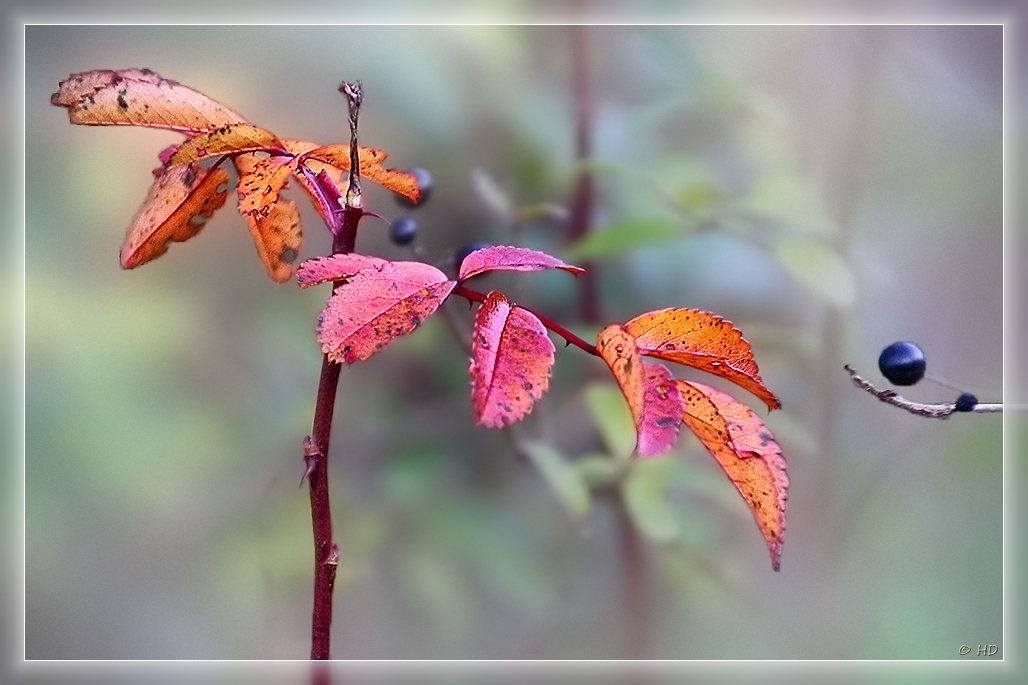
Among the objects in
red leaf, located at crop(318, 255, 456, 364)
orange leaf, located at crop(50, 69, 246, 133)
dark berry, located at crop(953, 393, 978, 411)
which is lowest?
dark berry, located at crop(953, 393, 978, 411)

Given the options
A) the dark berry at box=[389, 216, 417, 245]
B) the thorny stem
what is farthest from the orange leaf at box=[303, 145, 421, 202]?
the dark berry at box=[389, 216, 417, 245]

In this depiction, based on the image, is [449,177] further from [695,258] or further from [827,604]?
[827,604]

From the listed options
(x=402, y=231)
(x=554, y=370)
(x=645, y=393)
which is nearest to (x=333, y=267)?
(x=645, y=393)

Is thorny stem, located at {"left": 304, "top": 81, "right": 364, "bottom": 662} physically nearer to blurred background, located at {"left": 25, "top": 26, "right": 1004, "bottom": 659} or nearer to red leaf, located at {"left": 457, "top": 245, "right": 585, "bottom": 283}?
red leaf, located at {"left": 457, "top": 245, "right": 585, "bottom": 283}

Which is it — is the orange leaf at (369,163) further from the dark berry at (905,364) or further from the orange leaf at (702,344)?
the dark berry at (905,364)

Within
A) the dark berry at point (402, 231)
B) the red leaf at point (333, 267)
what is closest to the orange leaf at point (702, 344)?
the red leaf at point (333, 267)
